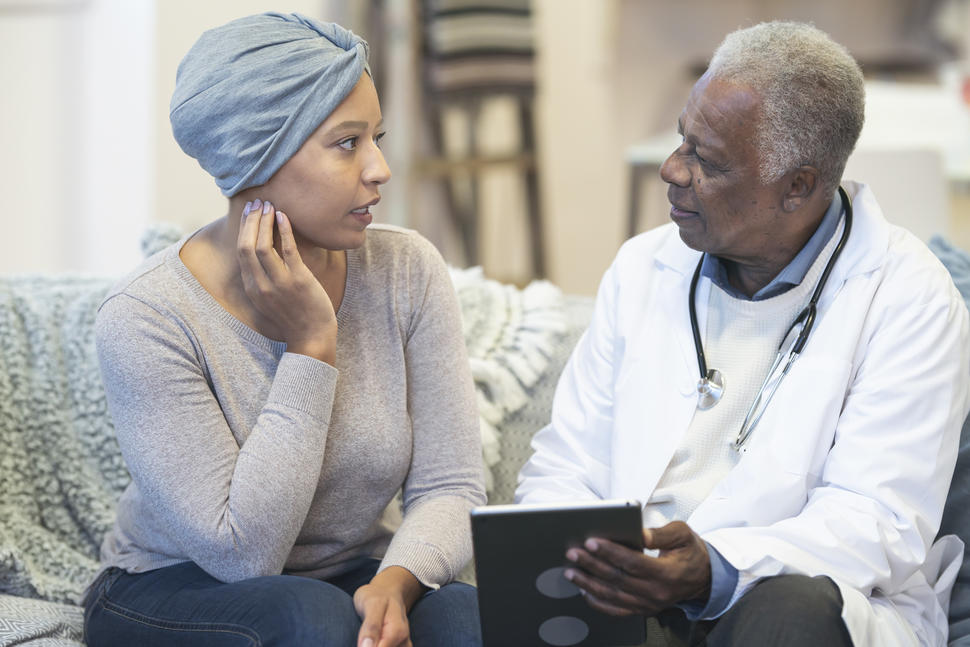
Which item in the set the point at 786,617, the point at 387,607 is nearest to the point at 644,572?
the point at 786,617

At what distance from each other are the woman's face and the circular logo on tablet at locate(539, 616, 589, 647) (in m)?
0.56

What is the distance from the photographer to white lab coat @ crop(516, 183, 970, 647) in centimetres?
136

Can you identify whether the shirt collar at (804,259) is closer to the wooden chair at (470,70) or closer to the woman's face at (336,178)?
the woman's face at (336,178)

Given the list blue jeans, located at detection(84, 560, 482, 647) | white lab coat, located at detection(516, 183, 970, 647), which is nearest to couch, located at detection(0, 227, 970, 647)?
blue jeans, located at detection(84, 560, 482, 647)

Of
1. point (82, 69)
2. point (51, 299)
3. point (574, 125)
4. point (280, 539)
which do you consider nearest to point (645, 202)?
point (574, 125)

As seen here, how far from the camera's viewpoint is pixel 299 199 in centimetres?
145

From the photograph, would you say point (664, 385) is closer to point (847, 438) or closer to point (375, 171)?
point (847, 438)

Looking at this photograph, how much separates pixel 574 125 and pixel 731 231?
3.25 meters

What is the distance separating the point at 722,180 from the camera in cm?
150

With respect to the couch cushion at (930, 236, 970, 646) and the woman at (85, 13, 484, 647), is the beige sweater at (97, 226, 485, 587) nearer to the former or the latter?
the woman at (85, 13, 484, 647)

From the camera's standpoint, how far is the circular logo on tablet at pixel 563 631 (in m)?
1.30

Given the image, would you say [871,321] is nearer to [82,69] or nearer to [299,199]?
[299,199]

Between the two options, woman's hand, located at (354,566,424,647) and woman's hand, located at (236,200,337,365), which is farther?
woman's hand, located at (236,200,337,365)

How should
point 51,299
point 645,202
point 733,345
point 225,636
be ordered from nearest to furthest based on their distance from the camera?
point 225,636
point 733,345
point 51,299
point 645,202
